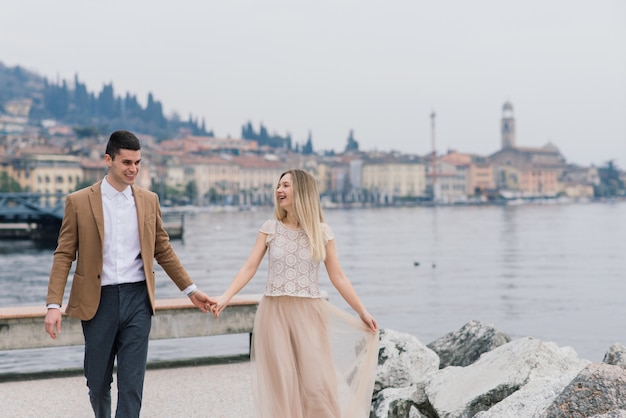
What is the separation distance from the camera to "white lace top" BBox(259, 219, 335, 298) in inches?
144

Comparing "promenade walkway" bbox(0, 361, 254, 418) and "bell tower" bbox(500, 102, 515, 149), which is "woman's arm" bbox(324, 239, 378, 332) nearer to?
"promenade walkway" bbox(0, 361, 254, 418)

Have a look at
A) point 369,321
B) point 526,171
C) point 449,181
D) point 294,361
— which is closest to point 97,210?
point 294,361

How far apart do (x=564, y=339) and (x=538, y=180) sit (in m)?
162

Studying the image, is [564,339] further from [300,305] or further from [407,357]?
[300,305]

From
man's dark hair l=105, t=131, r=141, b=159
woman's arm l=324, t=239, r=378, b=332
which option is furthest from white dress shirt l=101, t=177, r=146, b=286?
woman's arm l=324, t=239, r=378, b=332

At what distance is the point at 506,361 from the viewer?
463 cm

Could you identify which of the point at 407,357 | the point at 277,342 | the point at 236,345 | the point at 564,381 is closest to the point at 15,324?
the point at 407,357

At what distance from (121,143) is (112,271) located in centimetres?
47

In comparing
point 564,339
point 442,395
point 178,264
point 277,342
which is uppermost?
point 178,264

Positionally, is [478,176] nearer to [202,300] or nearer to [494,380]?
[494,380]

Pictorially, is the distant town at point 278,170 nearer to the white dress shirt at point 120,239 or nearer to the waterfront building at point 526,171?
the waterfront building at point 526,171

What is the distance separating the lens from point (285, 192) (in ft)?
11.9

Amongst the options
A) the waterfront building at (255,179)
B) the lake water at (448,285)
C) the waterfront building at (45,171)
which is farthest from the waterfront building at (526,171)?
the lake water at (448,285)

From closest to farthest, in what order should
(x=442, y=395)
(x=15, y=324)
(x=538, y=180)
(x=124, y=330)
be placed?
(x=124, y=330) < (x=442, y=395) < (x=15, y=324) < (x=538, y=180)
